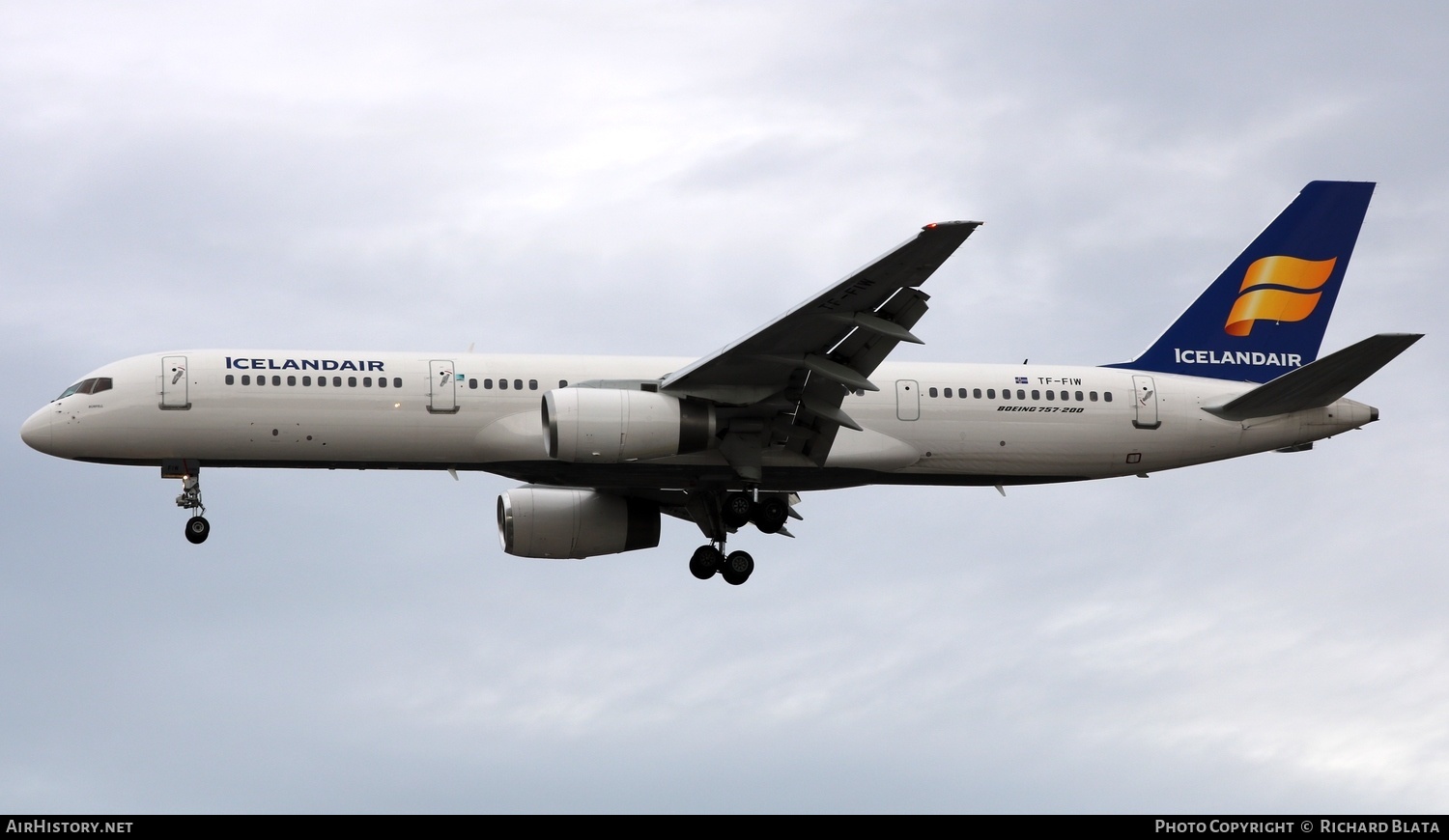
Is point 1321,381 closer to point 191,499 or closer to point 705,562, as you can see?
point 705,562

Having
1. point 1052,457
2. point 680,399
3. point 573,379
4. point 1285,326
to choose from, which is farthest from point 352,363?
point 1285,326

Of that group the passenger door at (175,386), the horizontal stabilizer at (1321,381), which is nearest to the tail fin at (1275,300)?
the horizontal stabilizer at (1321,381)

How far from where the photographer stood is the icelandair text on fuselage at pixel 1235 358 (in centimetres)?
4031

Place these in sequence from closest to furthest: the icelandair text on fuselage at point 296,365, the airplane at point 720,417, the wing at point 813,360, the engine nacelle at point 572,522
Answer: the wing at point 813,360, the airplane at point 720,417, the icelandair text on fuselage at point 296,365, the engine nacelle at point 572,522

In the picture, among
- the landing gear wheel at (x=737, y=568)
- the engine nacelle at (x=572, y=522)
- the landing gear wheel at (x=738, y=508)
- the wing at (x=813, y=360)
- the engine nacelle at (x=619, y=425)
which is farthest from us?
the engine nacelle at (x=572, y=522)

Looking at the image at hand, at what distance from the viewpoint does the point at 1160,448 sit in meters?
38.7

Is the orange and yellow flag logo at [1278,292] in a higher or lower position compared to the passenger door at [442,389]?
higher

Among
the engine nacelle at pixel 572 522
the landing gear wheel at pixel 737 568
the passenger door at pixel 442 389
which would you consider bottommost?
the landing gear wheel at pixel 737 568

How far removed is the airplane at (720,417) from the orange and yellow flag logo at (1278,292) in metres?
0.75

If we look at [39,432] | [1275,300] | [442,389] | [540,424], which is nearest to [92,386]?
[39,432]

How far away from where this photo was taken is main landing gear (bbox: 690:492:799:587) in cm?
3747

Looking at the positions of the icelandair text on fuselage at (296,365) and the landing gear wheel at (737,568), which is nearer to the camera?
the icelandair text on fuselage at (296,365)

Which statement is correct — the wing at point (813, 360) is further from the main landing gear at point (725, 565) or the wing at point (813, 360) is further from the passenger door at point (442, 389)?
the passenger door at point (442, 389)

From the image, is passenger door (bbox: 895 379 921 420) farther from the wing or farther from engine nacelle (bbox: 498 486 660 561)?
engine nacelle (bbox: 498 486 660 561)
